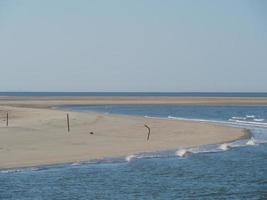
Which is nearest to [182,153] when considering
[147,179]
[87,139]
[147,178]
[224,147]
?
[224,147]

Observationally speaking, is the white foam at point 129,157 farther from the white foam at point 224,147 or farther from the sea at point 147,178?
the white foam at point 224,147

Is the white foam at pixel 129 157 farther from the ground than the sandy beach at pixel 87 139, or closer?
closer

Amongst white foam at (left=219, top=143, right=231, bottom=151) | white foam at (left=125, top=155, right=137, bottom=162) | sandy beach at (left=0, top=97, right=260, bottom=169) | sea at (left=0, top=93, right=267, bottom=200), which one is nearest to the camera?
sea at (left=0, top=93, right=267, bottom=200)

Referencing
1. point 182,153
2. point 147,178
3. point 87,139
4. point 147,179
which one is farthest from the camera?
point 87,139

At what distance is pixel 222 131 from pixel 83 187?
81.0 ft

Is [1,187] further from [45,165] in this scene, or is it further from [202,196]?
[202,196]

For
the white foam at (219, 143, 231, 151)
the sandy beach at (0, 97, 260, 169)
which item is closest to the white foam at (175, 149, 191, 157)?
the sandy beach at (0, 97, 260, 169)

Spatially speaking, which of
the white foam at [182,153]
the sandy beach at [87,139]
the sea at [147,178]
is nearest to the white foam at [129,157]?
the sea at [147,178]

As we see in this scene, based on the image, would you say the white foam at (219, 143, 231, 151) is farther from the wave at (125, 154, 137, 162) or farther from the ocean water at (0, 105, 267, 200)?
the wave at (125, 154, 137, 162)

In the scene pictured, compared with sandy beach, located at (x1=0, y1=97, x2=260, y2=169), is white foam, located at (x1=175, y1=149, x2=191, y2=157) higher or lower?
lower

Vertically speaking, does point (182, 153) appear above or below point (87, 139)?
below

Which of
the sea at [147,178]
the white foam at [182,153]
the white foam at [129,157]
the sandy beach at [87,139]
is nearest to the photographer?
the sea at [147,178]

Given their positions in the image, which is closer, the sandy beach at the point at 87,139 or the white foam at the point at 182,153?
the sandy beach at the point at 87,139

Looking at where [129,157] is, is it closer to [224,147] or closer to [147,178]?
[147,178]
